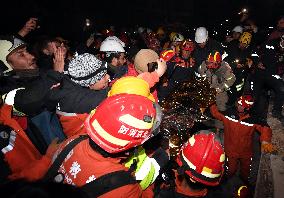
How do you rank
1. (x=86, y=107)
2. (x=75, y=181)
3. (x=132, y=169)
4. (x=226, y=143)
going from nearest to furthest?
(x=75, y=181), (x=132, y=169), (x=86, y=107), (x=226, y=143)

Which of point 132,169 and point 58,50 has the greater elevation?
point 58,50

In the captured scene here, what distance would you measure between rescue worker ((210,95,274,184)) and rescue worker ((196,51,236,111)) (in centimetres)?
56

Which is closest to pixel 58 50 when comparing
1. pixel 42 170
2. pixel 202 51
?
pixel 42 170

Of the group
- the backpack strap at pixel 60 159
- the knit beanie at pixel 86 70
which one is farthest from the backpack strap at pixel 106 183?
the knit beanie at pixel 86 70

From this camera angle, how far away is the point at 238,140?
5340 millimetres

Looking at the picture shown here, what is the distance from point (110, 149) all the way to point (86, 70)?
1527 mm

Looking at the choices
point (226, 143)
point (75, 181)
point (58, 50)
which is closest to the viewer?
point (75, 181)

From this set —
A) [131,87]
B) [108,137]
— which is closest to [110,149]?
[108,137]

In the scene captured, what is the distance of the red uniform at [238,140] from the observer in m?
5.29

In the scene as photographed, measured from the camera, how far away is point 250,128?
524 centimetres

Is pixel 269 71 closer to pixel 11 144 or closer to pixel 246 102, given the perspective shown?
pixel 246 102

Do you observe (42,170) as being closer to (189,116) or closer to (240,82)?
(189,116)

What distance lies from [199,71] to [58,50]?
371 centimetres

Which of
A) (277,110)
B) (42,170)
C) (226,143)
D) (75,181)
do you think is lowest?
(226,143)
